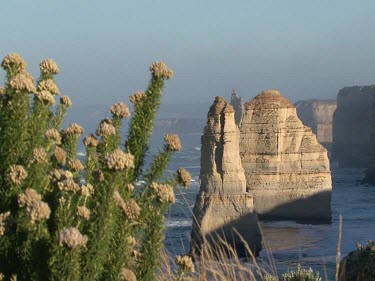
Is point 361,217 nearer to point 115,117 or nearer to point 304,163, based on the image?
point 304,163

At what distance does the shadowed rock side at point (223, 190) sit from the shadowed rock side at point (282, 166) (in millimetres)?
9631

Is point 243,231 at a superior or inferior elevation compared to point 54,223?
inferior

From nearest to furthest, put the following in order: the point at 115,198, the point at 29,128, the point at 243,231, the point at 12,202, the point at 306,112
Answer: the point at 115,198 < the point at 12,202 < the point at 29,128 < the point at 243,231 < the point at 306,112

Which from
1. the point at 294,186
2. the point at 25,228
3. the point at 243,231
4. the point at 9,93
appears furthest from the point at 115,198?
the point at 294,186

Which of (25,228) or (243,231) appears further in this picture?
(243,231)

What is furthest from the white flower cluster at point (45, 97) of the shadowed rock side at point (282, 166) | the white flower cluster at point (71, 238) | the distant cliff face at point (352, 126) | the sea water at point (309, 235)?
the distant cliff face at point (352, 126)

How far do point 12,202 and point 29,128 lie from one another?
44 centimetres

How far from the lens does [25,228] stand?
127 inches

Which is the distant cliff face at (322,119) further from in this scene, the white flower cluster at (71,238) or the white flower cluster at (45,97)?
the white flower cluster at (71,238)

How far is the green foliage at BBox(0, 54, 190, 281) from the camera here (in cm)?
310

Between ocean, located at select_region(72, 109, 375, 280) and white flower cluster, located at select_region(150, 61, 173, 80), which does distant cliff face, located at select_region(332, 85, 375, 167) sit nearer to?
ocean, located at select_region(72, 109, 375, 280)

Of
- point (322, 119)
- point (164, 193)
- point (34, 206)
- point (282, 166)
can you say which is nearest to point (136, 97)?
point (164, 193)

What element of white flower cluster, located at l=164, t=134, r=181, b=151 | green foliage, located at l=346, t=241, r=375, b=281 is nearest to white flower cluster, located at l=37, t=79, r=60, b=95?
white flower cluster, located at l=164, t=134, r=181, b=151

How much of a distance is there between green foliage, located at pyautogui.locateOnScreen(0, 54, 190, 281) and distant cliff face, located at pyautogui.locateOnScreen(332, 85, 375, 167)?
380 ft
